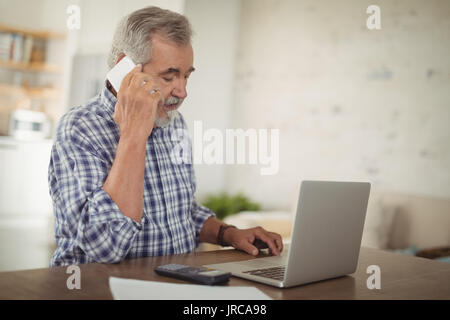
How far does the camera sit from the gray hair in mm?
1538

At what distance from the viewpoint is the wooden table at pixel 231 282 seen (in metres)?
0.89

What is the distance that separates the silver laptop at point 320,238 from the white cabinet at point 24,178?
331 centimetres

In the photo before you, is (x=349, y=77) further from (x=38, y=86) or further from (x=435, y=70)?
(x=38, y=86)

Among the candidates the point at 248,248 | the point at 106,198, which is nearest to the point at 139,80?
the point at 106,198

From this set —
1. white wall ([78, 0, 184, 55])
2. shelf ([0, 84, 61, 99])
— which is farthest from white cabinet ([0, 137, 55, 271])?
white wall ([78, 0, 184, 55])

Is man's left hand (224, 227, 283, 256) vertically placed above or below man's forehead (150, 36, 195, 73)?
below

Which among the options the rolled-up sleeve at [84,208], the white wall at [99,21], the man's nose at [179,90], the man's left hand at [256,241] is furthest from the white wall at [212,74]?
the rolled-up sleeve at [84,208]

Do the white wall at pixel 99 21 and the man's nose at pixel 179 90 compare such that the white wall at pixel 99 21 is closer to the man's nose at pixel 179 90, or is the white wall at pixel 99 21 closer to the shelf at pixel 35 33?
the shelf at pixel 35 33

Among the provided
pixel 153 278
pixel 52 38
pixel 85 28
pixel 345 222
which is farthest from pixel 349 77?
pixel 153 278

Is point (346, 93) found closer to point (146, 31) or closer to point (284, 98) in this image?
point (284, 98)

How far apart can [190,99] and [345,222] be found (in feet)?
12.0

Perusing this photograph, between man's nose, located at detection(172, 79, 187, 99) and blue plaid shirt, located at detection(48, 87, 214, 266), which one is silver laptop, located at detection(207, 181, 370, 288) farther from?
man's nose, located at detection(172, 79, 187, 99)

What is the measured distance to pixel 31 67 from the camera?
436 cm

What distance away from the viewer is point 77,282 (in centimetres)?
95
